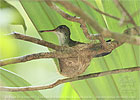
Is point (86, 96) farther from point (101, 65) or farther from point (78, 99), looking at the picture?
point (101, 65)

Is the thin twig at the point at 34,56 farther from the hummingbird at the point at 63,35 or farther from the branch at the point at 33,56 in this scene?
the hummingbird at the point at 63,35

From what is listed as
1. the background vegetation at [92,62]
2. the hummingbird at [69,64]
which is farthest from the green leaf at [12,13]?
the hummingbird at [69,64]

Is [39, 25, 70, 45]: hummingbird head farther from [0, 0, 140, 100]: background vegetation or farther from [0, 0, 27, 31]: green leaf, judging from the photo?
[0, 0, 27, 31]: green leaf

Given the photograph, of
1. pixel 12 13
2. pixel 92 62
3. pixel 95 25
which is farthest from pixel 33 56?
pixel 92 62

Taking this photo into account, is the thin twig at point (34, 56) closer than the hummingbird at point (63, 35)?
Yes

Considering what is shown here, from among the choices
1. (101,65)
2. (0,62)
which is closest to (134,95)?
(101,65)

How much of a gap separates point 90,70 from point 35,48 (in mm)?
486

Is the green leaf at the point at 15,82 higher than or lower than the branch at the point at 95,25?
lower

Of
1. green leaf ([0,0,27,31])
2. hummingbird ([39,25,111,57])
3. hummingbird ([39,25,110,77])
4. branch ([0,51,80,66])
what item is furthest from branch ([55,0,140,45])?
hummingbird ([39,25,111,57])

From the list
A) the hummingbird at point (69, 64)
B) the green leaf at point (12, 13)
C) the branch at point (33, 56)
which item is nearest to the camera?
the green leaf at point (12, 13)

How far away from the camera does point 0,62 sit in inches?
31.7

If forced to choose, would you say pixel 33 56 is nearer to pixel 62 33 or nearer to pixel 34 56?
pixel 34 56

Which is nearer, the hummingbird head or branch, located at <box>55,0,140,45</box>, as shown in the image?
branch, located at <box>55,0,140,45</box>

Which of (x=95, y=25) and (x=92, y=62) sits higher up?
(x=95, y=25)
